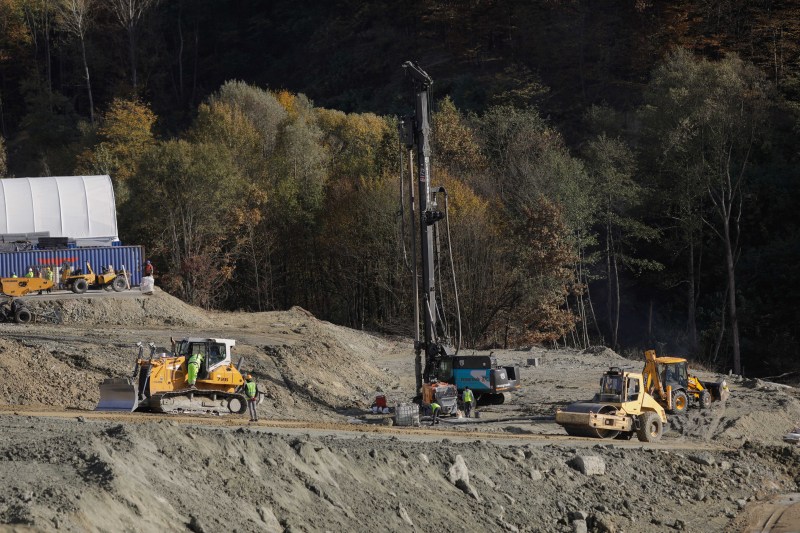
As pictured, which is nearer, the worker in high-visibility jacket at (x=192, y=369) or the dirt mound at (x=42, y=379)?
the worker in high-visibility jacket at (x=192, y=369)

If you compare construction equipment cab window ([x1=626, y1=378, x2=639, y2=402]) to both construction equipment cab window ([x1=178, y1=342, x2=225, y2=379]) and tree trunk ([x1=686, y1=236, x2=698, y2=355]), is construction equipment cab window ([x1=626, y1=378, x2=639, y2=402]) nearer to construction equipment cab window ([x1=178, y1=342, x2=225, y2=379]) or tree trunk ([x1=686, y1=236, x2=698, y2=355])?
construction equipment cab window ([x1=178, y1=342, x2=225, y2=379])

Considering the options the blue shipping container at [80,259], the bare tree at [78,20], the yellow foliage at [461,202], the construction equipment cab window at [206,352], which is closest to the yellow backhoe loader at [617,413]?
the construction equipment cab window at [206,352]

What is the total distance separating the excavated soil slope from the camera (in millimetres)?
16969

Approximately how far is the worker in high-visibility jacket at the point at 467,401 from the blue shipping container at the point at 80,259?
64.1ft

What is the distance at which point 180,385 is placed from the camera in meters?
27.6

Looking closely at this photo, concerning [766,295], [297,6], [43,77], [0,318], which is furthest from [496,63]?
[0,318]

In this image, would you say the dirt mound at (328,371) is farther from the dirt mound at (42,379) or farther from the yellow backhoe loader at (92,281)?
the yellow backhoe loader at (92,281)

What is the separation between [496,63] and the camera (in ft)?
274

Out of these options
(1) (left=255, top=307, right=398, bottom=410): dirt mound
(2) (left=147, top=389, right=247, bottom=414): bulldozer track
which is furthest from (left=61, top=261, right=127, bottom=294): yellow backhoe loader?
(2) (left=147, top=389, right=247, bottom=414): bulldozer track

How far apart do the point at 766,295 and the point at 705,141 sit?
8335 mm

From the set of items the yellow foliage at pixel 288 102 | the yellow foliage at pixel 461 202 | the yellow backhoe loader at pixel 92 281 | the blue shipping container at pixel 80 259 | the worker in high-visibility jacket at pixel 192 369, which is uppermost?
the yellow foliage at pixel 288 102

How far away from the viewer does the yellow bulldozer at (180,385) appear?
2695 centimetres

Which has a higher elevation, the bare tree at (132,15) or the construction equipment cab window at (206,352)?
the bare tree at (132,15)

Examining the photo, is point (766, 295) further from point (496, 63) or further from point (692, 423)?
point (496, 63)
